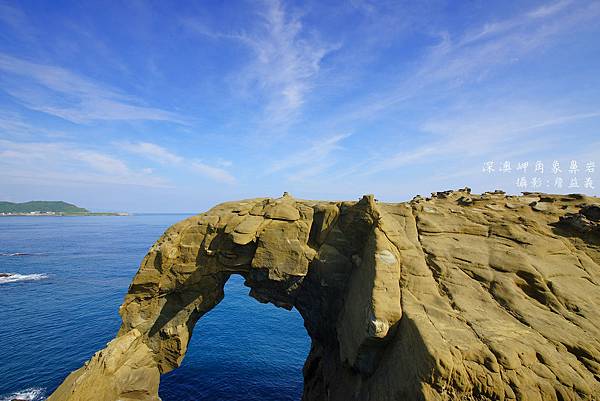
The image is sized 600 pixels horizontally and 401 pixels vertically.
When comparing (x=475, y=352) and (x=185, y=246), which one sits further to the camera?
(x=185, y=246)

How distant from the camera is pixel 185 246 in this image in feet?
85.1

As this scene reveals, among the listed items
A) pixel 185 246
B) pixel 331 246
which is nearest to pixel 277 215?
pixel 331 246

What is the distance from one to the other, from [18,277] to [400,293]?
92.9m

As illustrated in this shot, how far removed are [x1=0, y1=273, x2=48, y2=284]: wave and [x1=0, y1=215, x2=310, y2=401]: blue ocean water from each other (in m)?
0.25

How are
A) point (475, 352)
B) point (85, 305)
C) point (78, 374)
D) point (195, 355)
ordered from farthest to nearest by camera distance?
point (85, 305)
point (195, 355)
point (78, 374)
point (475, 352)

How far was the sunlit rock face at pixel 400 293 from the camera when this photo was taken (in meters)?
10.5

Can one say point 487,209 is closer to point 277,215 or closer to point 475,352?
point 475,352

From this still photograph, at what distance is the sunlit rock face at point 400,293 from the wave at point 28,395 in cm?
1523

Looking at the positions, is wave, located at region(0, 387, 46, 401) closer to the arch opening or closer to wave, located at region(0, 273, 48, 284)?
the arch opening

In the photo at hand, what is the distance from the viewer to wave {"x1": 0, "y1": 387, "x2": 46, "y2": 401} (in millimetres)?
28922

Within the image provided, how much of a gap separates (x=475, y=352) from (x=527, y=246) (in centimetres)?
969

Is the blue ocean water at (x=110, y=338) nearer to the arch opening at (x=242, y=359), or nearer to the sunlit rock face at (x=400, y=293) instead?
the arch opening at (x=242, y=359)

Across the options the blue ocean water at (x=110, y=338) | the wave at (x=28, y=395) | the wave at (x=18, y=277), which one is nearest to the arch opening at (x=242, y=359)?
the blue ocean water at (x=110, y=338)

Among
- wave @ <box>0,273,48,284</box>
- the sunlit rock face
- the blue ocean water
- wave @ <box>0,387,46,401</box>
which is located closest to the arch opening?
the blue ocean water
